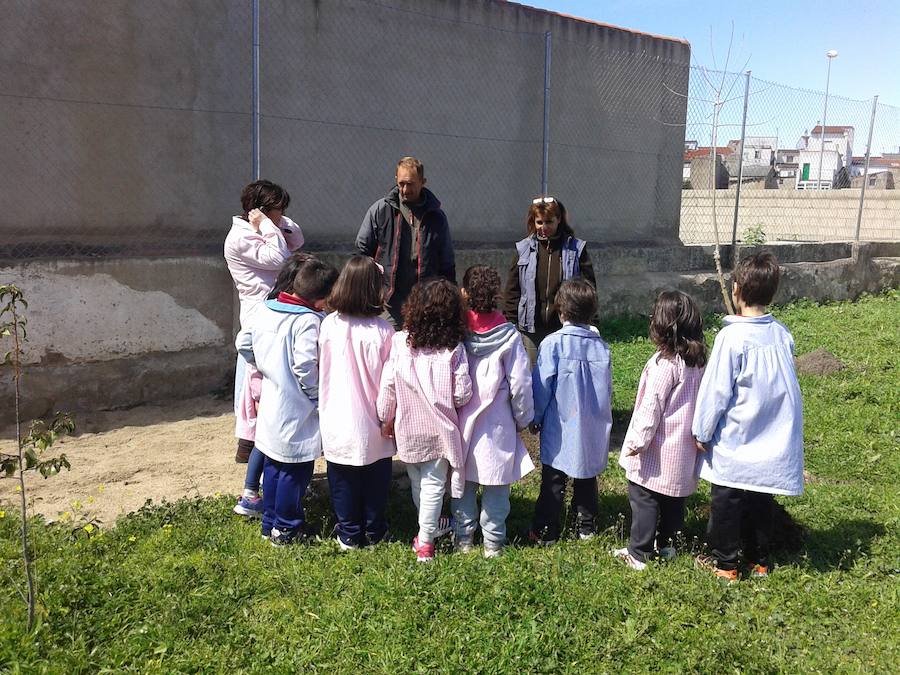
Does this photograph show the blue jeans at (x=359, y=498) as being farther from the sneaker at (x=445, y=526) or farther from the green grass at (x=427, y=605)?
the sneaker at (x=445, y=526)

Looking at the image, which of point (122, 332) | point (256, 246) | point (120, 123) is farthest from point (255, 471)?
point (120, 123)

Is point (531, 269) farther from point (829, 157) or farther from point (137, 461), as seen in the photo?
point (829, 157)

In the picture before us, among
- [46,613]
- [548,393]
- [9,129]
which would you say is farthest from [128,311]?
[548,393]

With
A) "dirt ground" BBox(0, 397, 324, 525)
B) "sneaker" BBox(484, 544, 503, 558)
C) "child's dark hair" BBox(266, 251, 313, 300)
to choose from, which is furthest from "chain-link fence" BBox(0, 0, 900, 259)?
"sneaker" BBox(484, 544, 503, 558)

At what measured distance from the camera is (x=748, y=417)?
133 inches

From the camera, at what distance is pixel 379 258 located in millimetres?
4699

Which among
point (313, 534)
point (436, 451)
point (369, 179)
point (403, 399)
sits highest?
point (369, 179)

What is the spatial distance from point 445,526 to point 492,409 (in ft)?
2.25

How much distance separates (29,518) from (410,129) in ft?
15.9

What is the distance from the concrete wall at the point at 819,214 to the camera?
1202cm

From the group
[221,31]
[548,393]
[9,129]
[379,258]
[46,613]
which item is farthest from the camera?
[221,31]

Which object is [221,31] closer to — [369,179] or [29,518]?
[369,179]

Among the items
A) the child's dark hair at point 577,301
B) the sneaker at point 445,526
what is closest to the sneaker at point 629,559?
the sneaker at point 445,526

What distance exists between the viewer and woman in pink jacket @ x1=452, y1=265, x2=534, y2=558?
140 inches
